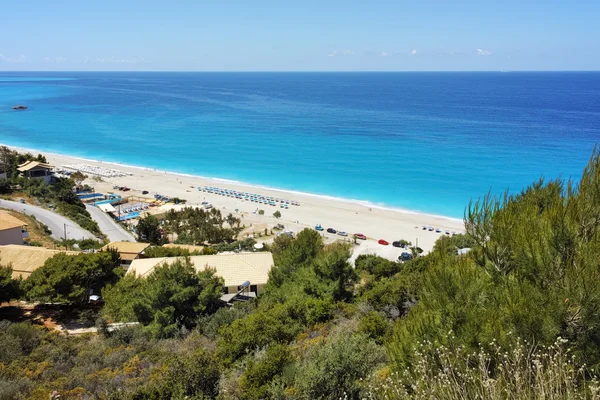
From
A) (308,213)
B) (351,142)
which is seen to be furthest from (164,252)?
(351,142)

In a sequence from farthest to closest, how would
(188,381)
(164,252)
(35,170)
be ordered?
(35,170) < (164,252) < (188,381)

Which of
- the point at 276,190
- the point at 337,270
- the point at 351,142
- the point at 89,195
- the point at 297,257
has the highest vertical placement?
the point at 351,142

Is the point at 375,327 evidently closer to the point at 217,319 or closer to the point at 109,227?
the point at 217,319

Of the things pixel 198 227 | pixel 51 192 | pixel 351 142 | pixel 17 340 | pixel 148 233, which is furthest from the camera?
pixel 351 142

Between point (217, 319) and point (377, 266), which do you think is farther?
point (377, 266)

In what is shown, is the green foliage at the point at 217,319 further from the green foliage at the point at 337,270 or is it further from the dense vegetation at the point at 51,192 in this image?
the dense vegetation at the point at 51,192

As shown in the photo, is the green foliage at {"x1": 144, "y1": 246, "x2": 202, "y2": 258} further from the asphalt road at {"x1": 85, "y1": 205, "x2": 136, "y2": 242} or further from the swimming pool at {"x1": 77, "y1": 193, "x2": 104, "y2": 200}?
the swimming pool at {"x1": 77, "y1": 193, "x2": 104, "y2": 200}

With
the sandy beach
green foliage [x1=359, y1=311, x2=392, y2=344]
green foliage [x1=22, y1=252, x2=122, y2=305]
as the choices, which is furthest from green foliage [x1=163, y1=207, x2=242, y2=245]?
green foliage [x1=359, y1=311, x2=392, y2=344]
